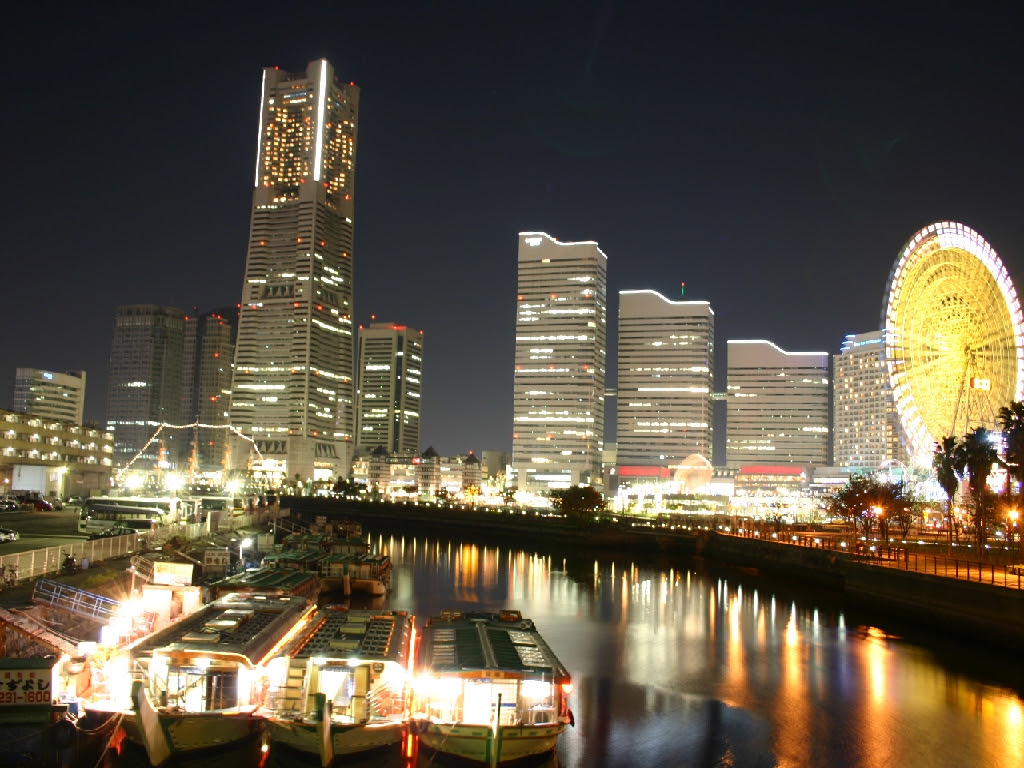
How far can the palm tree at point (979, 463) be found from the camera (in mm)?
58969

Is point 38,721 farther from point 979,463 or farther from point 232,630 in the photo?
point 979,463

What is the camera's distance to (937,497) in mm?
93188

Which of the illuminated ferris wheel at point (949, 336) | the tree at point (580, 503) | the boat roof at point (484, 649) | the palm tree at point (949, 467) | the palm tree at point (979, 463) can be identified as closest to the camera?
the boat roof at point (484, 649)

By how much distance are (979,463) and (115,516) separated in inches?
2448

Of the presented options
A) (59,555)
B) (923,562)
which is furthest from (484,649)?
(923,562)

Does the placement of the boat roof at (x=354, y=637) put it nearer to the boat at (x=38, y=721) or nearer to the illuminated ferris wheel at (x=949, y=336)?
the boat at (x=38, y=721)

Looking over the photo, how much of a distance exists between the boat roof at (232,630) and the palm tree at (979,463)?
164 feet

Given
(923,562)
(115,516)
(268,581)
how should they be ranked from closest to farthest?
→ (268,581) < (923,562) < (115,516)

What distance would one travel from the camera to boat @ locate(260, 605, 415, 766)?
20.9 metres

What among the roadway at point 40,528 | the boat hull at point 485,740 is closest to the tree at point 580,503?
the roadway at point 40,528

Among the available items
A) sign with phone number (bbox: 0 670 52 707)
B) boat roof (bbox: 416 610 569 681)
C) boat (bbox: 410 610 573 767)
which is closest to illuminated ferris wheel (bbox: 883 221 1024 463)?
boat roof (bbox: 416 610 569 681)

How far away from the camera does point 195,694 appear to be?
22047mm

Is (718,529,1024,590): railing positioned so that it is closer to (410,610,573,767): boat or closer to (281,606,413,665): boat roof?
(410,610,573,767): boat

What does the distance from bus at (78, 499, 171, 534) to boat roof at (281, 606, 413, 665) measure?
93.0 feet
